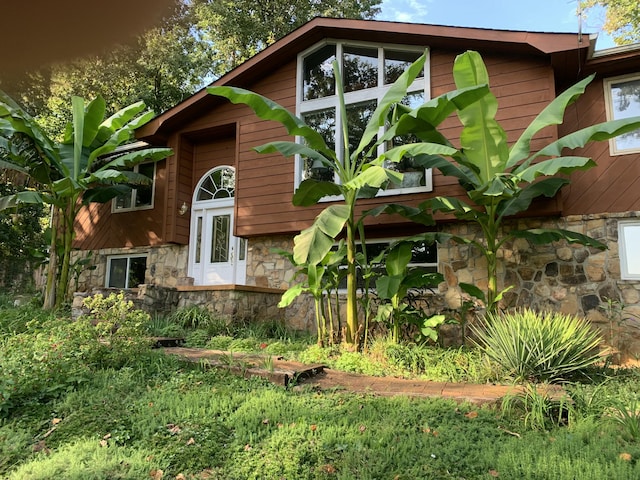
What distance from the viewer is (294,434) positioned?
358 centimetres

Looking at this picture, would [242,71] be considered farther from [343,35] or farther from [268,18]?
[268,18]

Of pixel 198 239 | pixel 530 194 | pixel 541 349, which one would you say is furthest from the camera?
pixel 198 239

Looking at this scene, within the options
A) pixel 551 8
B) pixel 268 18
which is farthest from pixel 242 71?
pixel 268 18

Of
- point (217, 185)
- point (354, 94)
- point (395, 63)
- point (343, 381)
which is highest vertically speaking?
point (395, 63)

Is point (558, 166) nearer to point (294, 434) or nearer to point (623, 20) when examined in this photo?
point (294, 434)

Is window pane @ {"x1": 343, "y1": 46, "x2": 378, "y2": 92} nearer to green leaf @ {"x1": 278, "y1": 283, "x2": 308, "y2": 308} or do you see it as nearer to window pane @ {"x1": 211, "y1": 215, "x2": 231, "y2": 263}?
window pane @ {"x1": 211, "y1": 215, "x2": 231, "y2": 263}

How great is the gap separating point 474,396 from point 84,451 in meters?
3.33

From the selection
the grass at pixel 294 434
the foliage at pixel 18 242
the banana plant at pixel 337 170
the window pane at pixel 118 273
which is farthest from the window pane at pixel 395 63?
the foliage at pixel 18 242

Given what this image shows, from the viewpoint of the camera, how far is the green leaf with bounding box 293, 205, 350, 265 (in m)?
5.72

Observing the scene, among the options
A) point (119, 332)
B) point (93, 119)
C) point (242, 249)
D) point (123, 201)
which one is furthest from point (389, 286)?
point (123, 201)

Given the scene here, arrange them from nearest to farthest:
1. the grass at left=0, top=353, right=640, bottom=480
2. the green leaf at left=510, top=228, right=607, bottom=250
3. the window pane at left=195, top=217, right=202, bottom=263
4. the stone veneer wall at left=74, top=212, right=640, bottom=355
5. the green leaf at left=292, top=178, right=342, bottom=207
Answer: the grass at left=0, top=353, right=640, bottom=480, the green leaf at left=510, top=228, right=607, bottom=250, the green leaf at left=292, top=178, right=342, bottom=207, the stone veneer wall at left=74, top=212, right=640, bottom=355, the window pane at left=195, top=217, right=202, bottom=263

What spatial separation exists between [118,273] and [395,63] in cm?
838

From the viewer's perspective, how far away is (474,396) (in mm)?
4469

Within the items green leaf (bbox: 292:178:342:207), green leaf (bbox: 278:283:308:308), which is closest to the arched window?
green leaf (bbox: 292:178:342:207)
